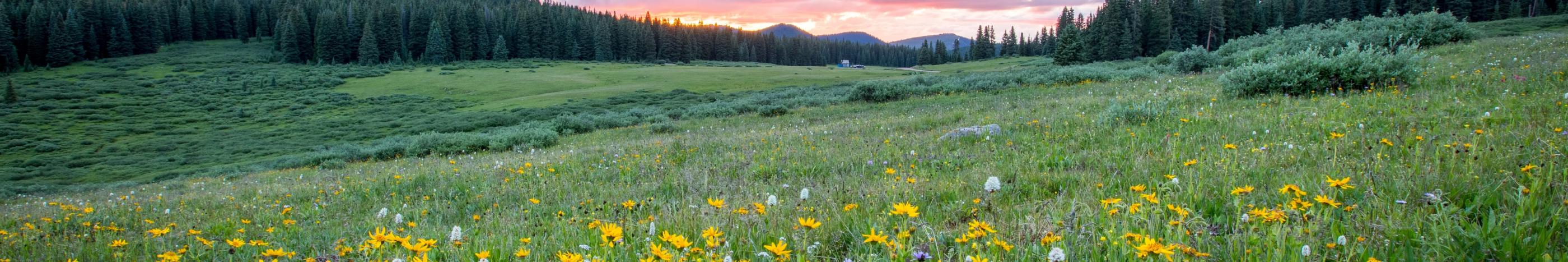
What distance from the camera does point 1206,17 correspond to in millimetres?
76500

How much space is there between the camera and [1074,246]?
2.66 metres

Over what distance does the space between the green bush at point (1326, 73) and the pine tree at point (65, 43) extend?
4361 inches

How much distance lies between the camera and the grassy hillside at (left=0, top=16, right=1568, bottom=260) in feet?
8.34

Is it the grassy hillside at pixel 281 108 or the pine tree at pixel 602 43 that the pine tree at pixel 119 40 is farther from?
the pine tree at pixel 602 43

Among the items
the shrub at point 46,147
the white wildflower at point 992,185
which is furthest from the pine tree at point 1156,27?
the shrub at point 46,147

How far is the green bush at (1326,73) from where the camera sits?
9.33 metres

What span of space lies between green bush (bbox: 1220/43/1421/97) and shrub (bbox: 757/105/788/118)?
16.4 metres

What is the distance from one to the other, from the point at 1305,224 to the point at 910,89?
25428 millimetres

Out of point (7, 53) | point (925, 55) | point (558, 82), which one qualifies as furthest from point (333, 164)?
point (925, 55)

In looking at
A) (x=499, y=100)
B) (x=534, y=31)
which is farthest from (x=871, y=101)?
(x=534, y=31)

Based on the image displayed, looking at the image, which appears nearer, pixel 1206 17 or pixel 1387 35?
pixel 1387 35

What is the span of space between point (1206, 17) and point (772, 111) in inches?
2855

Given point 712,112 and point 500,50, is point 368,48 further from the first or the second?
point 712,112

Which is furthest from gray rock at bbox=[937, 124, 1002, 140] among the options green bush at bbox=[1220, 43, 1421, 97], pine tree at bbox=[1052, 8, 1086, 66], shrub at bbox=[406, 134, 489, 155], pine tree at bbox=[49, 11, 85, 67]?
pine tree at bbox=[49, 11, 85, 67]
